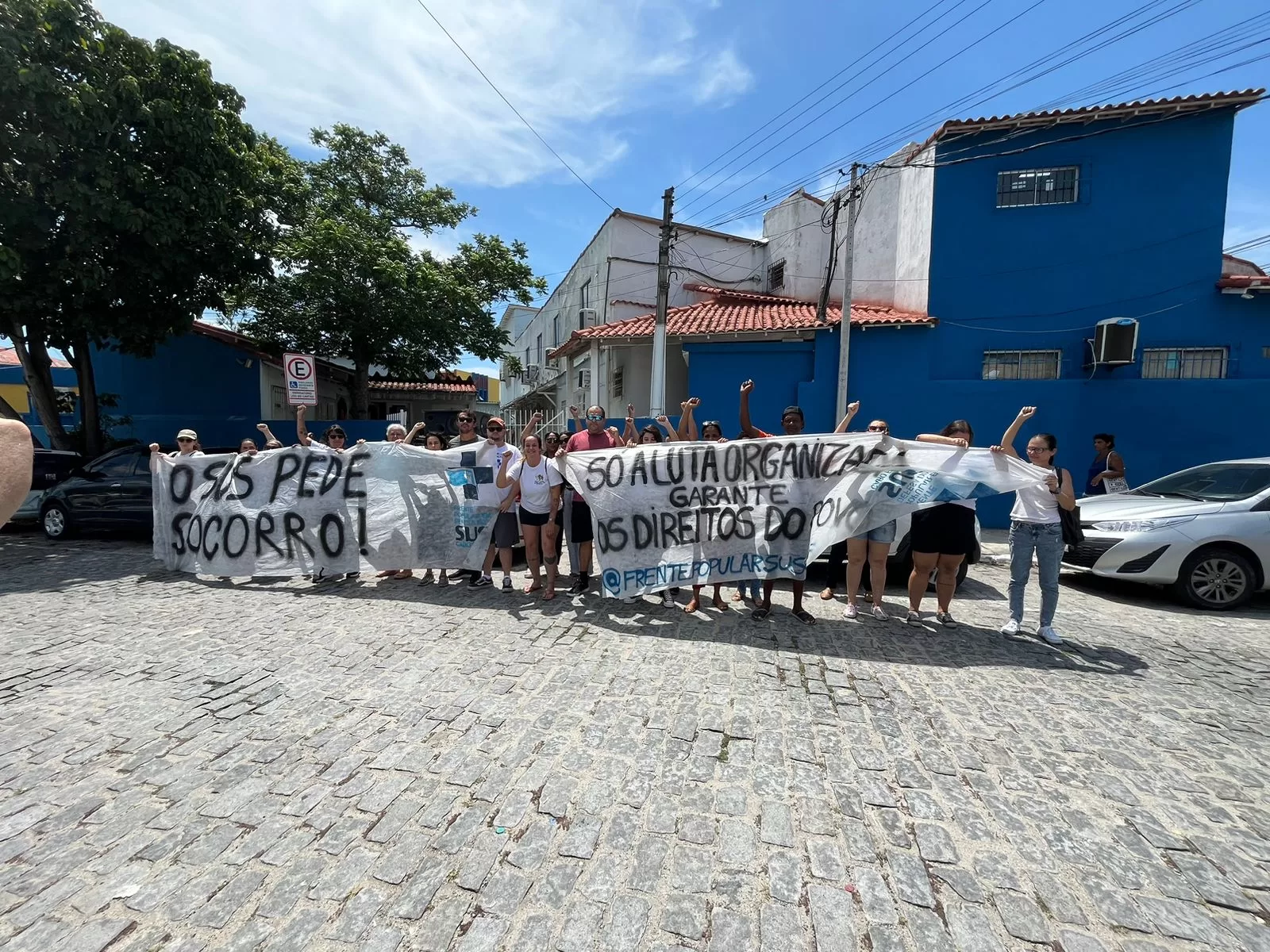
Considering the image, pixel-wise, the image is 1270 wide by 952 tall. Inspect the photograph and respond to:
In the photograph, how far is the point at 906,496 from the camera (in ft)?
17.5

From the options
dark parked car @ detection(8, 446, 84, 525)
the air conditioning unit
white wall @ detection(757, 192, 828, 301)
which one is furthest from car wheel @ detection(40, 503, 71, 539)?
the air conditioning unit

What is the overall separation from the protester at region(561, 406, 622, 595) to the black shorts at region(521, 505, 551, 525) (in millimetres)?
268

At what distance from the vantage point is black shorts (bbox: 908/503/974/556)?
530cm

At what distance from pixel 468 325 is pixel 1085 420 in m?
15.5

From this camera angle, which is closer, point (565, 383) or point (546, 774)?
point (546, 774)

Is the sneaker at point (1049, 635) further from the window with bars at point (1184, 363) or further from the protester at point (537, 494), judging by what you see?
the window with bars at point (1184, 363)

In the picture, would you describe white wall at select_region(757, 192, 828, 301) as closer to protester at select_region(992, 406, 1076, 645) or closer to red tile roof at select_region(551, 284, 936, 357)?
red tile roof at select_region(551, 284, 936, 357)

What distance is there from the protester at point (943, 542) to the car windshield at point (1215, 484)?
356 cm

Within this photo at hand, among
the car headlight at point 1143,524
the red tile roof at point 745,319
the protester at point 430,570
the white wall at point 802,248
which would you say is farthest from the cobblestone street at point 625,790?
the white wall at point 802,248

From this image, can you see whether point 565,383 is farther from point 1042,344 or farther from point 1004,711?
point 1004,711

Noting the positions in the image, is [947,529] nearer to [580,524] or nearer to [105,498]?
[580,524]

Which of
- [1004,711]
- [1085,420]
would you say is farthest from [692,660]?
[1085,420]

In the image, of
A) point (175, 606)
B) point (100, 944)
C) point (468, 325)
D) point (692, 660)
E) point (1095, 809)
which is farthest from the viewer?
point (468, 325)

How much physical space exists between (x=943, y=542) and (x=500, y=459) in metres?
4.36
